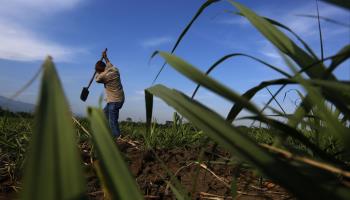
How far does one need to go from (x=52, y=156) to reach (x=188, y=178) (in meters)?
3.17

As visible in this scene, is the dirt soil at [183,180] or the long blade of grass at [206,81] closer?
the long blade of grass at [206,81]

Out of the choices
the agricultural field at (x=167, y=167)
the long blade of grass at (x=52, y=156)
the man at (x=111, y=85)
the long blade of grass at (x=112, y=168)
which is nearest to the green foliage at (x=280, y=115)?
the long blade of grass at (x=112, y=168)

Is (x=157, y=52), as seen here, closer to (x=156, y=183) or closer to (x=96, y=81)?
(x=156, y=183)

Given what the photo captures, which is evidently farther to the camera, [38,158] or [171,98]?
[171,98]

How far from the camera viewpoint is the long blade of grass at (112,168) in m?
0.62

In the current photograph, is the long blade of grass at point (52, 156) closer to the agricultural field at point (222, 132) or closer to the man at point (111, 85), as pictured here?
the agricultural field at point (222, 132)

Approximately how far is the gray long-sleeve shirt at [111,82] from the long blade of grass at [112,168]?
8.85m

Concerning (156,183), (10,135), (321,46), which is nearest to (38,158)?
(321,46)

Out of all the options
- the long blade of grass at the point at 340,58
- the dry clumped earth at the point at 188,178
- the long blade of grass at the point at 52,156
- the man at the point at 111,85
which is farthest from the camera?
the man at the point at 111,85

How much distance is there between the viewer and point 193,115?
30.1 inches

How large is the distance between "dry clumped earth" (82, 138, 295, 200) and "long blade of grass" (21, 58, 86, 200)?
192cm

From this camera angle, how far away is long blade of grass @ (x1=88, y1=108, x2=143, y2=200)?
62 centimetres

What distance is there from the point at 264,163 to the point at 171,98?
260 mm


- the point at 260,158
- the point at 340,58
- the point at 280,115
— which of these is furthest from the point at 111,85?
the point at 260,158
